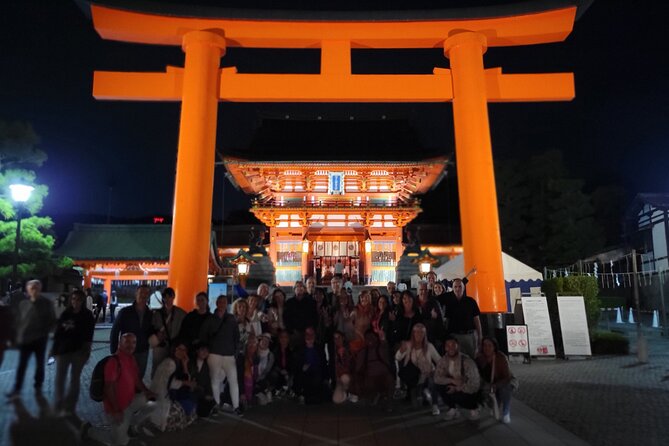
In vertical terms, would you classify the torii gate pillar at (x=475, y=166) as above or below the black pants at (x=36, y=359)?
above

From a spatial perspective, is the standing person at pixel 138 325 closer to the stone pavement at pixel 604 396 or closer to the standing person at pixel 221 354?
the standing person at pixel 221 354

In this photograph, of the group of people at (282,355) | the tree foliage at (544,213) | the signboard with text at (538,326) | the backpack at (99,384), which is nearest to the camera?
the backpack at (99,384)

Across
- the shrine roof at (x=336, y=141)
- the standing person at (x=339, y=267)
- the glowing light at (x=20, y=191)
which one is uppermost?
the shrine roof at (x=336, y=141)

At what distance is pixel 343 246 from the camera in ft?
77.2

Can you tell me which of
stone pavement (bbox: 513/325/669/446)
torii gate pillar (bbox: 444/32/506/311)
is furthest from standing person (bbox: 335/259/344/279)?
stone pavement (bbox: 513/325/669/446)

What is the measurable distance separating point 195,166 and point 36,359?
24.0 ft

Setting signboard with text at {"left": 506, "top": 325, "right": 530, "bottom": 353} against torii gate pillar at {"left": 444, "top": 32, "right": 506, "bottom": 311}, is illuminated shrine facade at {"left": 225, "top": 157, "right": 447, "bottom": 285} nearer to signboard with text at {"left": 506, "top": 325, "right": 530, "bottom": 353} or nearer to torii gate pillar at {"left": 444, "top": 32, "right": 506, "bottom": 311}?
torii gate pillar at {"left": 444, "top": 32, "right": 506, "bottom": 311}

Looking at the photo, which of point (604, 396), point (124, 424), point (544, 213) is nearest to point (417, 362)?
point (604, 396)

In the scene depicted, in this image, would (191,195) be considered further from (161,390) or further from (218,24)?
(161,390)

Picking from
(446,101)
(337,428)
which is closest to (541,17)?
(446,101)

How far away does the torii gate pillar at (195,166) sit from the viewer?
31.2ft

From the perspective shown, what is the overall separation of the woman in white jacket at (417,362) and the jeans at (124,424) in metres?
3.10

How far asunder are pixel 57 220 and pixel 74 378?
54.2m

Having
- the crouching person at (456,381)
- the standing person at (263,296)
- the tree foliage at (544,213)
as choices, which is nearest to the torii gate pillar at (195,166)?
the standing person at (263,296)
